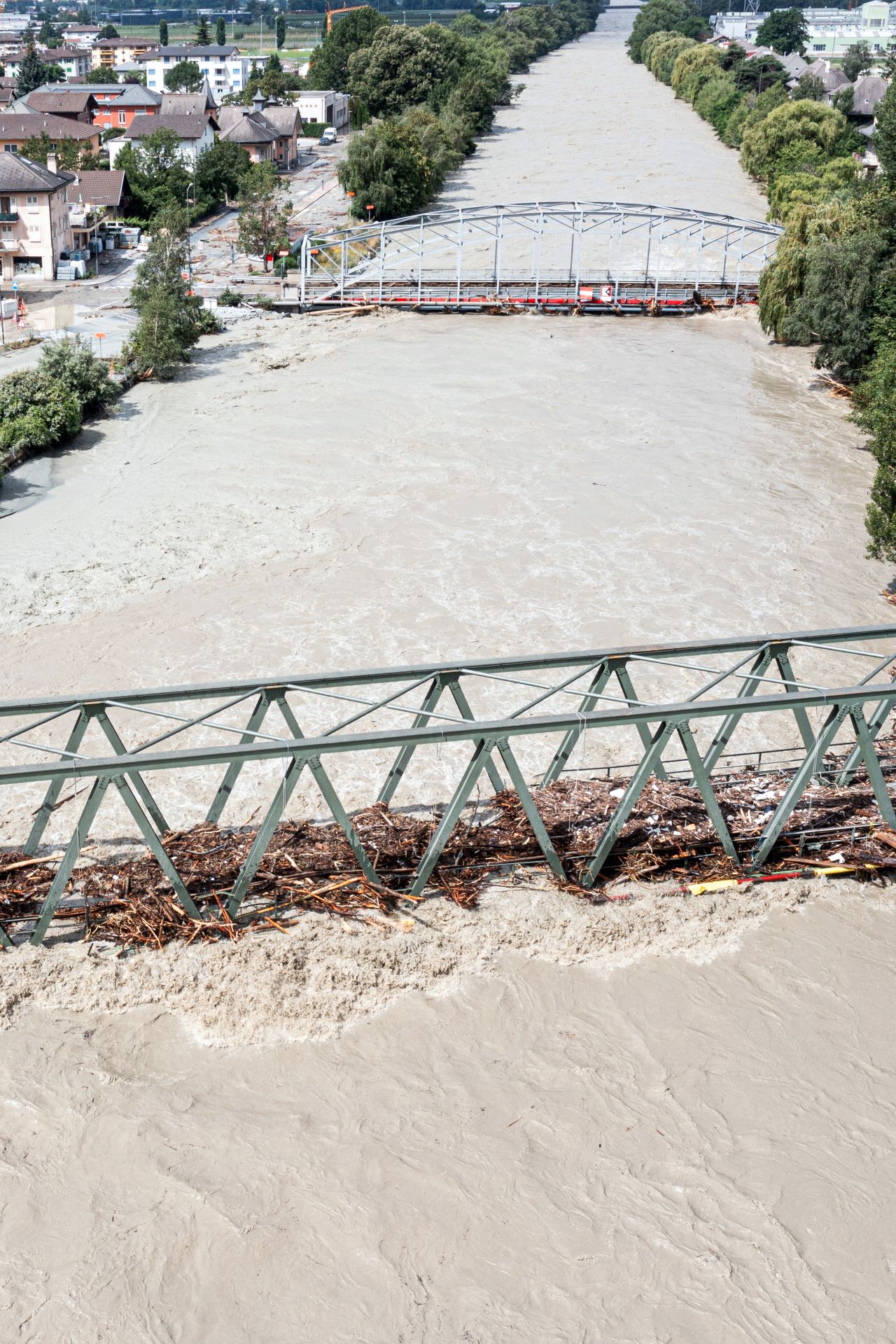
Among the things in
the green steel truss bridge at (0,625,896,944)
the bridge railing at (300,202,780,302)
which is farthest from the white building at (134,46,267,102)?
the green steel truss bridge at (0,625,896,944)

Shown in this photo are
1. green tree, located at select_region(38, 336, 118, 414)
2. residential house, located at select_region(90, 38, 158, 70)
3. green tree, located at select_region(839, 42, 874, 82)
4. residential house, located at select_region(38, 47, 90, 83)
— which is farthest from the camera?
residential house, located at select_region(90, 38, 158, 70)

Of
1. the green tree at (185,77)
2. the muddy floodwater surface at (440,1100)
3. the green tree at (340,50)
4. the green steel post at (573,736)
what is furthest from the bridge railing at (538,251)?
the green tree at (185,77)

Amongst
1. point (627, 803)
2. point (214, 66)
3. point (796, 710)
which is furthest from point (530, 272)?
point (214, 66)

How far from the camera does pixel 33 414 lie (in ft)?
88.5

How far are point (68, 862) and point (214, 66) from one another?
409 ft

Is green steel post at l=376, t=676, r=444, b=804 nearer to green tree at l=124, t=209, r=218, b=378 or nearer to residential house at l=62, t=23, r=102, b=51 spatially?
green tree at l=124, t=209, r=218, b=378

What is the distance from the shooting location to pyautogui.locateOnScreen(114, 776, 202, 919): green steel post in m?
10.5

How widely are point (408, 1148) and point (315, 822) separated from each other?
14.8 feet

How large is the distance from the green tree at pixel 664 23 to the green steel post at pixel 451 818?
14453 centimetres

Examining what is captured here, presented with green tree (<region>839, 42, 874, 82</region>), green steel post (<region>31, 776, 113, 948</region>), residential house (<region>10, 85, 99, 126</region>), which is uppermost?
green tree (<region>839, 42, 874, 82</region>)

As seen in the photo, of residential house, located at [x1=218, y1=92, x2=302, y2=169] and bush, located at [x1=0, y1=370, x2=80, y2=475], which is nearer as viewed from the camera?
bush, located at [x1=0, y1=370, x2=80, y2=475]

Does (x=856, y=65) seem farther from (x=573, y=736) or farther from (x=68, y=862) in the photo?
(x=68, y=862)

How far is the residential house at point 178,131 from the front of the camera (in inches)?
2504

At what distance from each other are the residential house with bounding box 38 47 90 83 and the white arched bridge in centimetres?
8704
